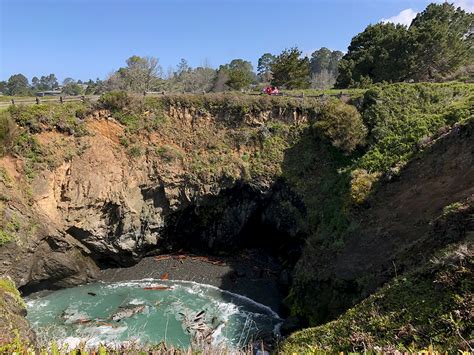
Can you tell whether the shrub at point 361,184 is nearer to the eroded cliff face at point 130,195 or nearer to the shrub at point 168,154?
the eroded cliff face at point 130,195

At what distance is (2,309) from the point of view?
13203 mm

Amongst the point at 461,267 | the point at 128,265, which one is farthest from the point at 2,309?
the point at 461,267

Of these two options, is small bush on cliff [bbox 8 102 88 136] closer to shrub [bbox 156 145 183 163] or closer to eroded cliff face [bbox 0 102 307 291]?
eroded cliff face [bbox 0 102 307 291]

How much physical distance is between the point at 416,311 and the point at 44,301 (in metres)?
18.5

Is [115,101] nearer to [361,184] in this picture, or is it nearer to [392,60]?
[361,184]

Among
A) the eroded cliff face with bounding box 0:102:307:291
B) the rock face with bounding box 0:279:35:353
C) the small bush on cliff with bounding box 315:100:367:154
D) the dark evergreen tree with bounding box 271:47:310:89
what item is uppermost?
the dark evergreen tree with bounding box 271:47:310:89

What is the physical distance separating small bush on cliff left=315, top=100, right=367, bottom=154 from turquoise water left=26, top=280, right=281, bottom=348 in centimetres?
1122

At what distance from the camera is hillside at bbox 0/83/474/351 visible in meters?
15.9

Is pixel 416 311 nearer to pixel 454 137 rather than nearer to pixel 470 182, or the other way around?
pixel 470 182

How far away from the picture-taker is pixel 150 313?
18.6 meters

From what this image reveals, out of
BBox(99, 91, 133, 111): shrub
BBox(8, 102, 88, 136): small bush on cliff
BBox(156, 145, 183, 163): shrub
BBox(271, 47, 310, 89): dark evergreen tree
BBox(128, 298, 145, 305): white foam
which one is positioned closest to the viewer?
BBox(128, 298, 145, 305): white foam

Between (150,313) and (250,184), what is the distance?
10364 millimetres

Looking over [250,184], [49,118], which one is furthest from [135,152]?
[250,184]

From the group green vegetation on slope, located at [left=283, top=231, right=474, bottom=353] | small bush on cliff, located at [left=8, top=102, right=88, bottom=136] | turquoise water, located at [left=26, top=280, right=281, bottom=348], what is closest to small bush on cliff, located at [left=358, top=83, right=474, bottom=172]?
turquoise water, located at [left=26, top=280, right=281, bottom=348]
